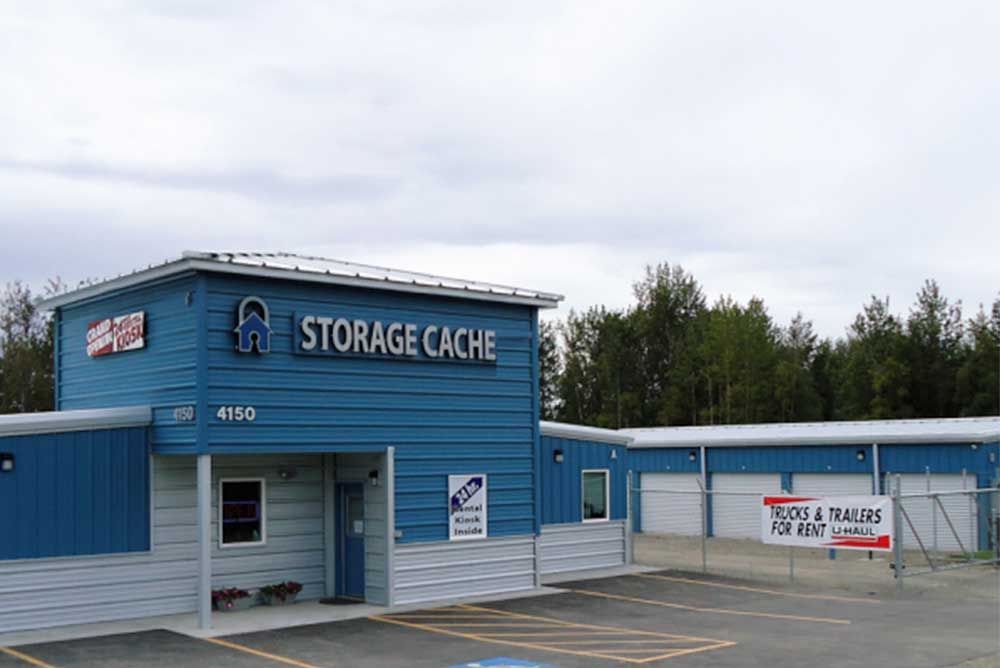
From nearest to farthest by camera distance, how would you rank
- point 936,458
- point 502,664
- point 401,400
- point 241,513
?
point 502,664 → point 241,513 → point 401,400 → point 936,458

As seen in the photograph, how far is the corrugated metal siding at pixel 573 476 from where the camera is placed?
23516 mm

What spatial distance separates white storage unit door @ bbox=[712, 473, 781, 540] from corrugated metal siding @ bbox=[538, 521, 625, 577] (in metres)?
8.68

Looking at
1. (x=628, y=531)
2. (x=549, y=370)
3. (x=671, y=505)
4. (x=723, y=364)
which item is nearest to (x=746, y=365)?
(x=723, y=364)

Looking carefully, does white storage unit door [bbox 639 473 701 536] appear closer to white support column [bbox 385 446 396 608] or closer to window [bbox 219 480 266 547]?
white support column [bbox 385 446 396 608]

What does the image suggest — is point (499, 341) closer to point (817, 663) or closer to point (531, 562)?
point (531, 562)

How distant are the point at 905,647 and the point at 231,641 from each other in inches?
371

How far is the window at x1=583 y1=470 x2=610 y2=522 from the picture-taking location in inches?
967

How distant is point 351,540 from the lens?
64.8 ft

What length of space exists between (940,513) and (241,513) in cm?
1872

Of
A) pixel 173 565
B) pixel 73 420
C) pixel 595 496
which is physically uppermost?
pixel 73 420

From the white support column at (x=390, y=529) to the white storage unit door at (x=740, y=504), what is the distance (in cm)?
1612

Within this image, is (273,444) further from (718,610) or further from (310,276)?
(718,610)

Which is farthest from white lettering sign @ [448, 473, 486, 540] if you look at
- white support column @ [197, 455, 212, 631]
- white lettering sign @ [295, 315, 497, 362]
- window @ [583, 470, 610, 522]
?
white support column @ [197, 455, 212, 631]

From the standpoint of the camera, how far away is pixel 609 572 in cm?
2398
